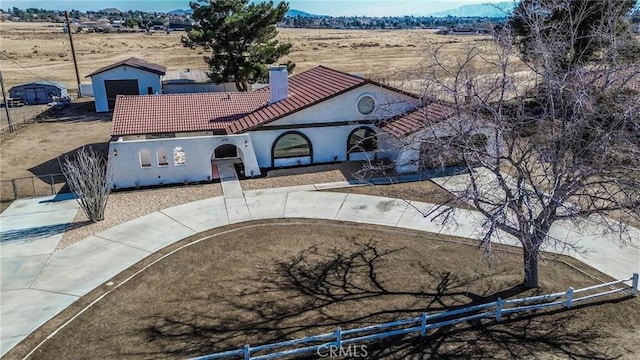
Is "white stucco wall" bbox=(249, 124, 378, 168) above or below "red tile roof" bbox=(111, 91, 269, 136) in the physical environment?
below

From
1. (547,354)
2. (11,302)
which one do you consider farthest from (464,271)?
(11,302)

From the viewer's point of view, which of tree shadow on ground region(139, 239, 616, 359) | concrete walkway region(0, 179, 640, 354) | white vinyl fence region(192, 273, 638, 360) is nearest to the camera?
white vinyl fence region(192, 273, 638, 360)

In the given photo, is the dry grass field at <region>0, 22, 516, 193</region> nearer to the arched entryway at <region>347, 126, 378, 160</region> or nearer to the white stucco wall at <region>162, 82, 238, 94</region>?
the arched entryway at <region>347, 126, 378, 160</region>

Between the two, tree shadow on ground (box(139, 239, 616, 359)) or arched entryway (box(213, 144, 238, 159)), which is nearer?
tree shadow on ground (box(139, 239, 616, 359))

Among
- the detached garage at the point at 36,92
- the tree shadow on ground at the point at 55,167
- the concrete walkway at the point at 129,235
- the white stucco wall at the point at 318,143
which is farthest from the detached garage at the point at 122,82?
the concrete walkway at the point at 129,235

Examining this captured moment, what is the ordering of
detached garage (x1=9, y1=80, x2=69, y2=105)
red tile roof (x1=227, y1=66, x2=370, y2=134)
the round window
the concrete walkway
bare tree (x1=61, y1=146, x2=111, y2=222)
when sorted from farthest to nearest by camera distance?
detached garage (x1=9, y1=80, x2=69, y2=105) < the round window < red tile roof (x1=227, y1=66, x2=370, y2=134) < bare tree (x1=61, y1=146, x2=111, y2=222) < the concrete walkway

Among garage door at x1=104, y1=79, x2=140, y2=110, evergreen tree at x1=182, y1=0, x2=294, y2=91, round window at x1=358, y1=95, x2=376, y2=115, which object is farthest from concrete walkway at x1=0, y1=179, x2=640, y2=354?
garage door at x1=104, y1=79, x2=140, y2=110

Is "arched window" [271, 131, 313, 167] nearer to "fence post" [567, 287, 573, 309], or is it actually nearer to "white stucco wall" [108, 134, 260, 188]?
"white stucco wall" [108, 134, 260, 188]

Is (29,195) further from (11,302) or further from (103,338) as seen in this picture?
(103,338)

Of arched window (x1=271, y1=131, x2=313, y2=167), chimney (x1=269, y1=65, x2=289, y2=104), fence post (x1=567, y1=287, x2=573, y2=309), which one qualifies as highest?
chimney (x1=269, y1=65, x2=289, y2=104)
